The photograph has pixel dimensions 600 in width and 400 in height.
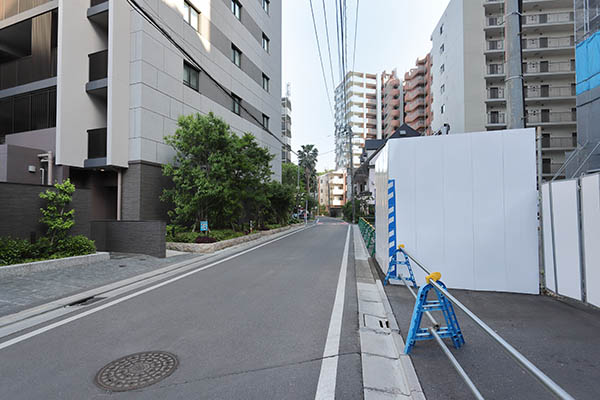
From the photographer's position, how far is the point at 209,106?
1711cm

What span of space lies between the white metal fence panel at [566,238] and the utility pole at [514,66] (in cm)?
154

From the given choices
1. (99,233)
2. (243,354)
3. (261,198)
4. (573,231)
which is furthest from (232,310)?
(261,198)

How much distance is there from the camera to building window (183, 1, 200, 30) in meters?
15.3

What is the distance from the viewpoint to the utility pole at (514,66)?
5844mm

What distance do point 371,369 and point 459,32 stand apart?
145 ft

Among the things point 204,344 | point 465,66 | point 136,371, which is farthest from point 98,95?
point 465,66

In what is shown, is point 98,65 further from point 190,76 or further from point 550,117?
point 550,117

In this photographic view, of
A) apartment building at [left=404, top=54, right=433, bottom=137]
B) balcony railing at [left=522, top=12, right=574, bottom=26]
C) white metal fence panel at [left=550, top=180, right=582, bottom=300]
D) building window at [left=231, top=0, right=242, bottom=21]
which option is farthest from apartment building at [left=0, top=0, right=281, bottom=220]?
apartment building at [left=404, top=54, right=433, bottom=137]

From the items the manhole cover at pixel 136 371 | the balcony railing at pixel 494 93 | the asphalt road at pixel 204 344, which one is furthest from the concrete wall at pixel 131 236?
the balcony railing at pixel 494 93

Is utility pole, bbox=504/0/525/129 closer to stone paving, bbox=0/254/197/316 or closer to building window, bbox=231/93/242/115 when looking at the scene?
stone paving, bbox=0/254/197/316

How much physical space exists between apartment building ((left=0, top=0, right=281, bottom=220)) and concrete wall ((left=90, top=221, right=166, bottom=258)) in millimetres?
1091

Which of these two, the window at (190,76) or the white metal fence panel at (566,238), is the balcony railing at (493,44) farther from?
the white metal fence panel at (566,238)

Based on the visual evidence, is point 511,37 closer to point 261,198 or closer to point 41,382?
point 41,382

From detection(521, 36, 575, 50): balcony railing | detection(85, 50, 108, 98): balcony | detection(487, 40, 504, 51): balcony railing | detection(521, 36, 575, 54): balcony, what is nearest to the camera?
detection(85, 50, 108, 98): balcony
